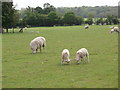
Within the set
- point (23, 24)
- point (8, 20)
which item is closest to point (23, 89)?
point (8, 20)

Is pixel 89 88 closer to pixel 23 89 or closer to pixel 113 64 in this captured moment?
pixel 23 89

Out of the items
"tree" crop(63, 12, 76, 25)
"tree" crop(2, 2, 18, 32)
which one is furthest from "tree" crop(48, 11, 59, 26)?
"tree" crop(2, 2, 18, 32)

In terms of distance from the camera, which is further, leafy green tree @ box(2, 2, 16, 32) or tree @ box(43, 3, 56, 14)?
tree @ box(43, 3, 56, 14)

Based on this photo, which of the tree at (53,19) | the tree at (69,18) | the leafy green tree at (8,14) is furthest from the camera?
the tree at (69,18)

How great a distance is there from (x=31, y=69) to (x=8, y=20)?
5530 cm

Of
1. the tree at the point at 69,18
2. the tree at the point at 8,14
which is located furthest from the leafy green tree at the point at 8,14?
the tree at the point at 69,18

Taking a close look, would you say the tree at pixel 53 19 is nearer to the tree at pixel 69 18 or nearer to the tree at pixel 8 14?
the tree at pixel 69 18

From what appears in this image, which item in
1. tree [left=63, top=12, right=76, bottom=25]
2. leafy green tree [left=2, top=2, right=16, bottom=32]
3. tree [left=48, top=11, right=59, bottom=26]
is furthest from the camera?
tree [left=63, top=12, right=76, bottom=25]

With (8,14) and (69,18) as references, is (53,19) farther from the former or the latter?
(8,14)

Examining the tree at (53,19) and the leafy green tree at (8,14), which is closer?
the leafy green tree at (8,14)

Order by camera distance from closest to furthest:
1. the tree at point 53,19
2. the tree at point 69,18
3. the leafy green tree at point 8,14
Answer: the leafy green tree at point 8,14
the tree at point 53,19
the tree at point 69,18

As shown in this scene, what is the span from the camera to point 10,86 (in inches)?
484

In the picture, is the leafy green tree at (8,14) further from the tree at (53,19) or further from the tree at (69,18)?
the tree at (69,18)

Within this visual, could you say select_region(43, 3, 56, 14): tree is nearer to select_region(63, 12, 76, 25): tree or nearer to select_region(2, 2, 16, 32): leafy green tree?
A: select_region(63, 12, 76, 25): tree
